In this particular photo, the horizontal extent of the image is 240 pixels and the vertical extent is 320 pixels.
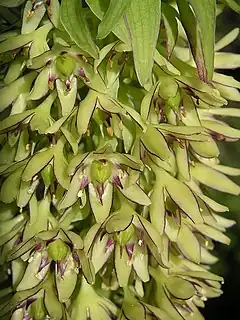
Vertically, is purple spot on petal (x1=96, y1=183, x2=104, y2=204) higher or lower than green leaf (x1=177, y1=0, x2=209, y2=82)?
lower

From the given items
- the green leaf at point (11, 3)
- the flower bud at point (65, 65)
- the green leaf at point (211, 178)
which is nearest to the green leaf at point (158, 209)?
the green leaf at point (211, 178)

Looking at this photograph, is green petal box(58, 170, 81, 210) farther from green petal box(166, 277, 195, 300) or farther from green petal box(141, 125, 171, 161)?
green petal box(166, 277, 195, 300)

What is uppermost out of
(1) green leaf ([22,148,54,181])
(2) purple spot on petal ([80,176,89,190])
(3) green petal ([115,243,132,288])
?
(1) green leaf ([22,148,54,181])

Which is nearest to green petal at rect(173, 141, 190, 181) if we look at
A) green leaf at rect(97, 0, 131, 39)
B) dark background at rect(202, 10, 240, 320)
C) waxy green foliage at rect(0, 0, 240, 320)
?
waxy green foliage at rect(0, 0, 240, 320)

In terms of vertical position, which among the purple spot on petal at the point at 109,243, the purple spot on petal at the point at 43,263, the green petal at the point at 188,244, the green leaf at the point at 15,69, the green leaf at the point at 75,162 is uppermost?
the green leaf at the point at 15,69

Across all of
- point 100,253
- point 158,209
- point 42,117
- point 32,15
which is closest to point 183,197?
point 158,209

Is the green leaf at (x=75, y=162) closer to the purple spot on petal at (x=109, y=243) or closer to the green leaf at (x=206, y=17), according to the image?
the purple spot on petal at (x=109, y=243)
